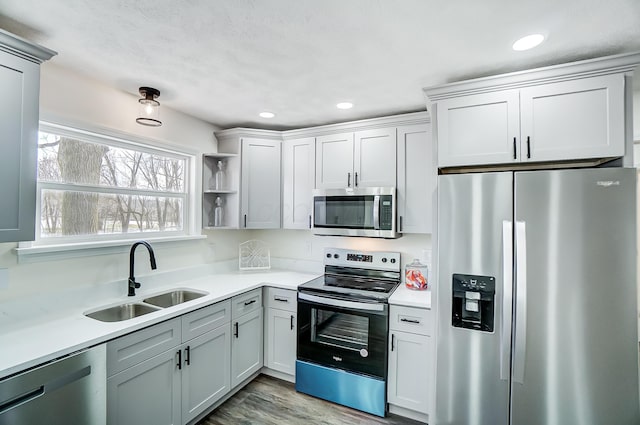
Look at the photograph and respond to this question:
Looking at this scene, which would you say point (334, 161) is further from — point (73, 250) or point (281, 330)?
point (73, 250)

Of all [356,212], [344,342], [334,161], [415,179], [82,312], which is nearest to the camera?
[82,312]

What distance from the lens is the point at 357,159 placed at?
109 inches

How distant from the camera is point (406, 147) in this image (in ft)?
8.42

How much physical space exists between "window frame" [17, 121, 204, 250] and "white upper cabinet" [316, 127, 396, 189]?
49.1 inches

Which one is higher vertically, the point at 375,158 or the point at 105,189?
the point at 375,158

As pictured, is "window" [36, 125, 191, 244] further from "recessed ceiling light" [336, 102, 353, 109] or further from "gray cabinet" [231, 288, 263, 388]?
"recessed ceiling light" [336, 102, 353, 109]

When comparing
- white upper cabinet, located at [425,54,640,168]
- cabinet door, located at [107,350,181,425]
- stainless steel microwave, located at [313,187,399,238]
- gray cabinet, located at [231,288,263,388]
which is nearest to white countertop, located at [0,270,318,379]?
gray cabinet, located at [231,288,263,388]

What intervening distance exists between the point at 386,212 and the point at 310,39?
1.47 m

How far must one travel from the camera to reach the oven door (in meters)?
2.28

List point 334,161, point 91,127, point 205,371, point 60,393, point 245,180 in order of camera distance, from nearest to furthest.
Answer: point 60,393, point 91,127, point 205,371, point 334,161, point 245,180

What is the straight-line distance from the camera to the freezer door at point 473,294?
1.67 metres

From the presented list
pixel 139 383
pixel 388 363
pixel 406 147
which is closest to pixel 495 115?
pixel 406 147

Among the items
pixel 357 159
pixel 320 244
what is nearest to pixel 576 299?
pixel 357 159

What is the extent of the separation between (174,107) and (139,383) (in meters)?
2.11
